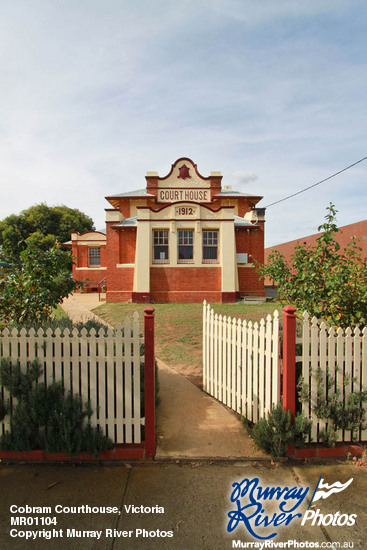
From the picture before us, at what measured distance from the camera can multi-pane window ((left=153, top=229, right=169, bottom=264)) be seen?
56.3 feet

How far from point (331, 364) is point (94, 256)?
24321 mm

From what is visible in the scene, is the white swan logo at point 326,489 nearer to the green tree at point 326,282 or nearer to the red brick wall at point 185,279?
the green tree at point 326,282

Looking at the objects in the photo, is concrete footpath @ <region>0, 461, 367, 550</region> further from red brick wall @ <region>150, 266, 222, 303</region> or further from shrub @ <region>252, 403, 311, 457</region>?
red brick wall @ <region>150, 266, 222, 303</region>

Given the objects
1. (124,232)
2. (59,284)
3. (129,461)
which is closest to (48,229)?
(124,232)

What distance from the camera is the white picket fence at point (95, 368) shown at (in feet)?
11.1

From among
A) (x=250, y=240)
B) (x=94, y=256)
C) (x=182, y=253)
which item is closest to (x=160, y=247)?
(x=182, y=253)

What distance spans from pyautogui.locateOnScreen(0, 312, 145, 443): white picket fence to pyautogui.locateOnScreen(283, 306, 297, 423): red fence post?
5.35ft

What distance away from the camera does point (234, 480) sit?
9.81 ft

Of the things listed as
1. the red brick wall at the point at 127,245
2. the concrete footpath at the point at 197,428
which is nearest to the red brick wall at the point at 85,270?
the red brick wall at the point at 127,245

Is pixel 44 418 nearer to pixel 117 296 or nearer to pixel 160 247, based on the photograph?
pixel 160 247

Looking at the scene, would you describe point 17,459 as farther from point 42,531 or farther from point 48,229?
point 48,229

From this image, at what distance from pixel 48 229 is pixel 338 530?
42.7 m

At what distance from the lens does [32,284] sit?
186 inches

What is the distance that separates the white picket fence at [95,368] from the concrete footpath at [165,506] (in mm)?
454
